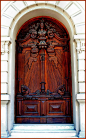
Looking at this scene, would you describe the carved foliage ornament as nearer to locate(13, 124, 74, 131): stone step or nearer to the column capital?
the column capital

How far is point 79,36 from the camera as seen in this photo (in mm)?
6270

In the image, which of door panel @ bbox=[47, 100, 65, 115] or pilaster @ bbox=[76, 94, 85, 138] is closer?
pilaster @ bbox=[76, 94, 85, 138]

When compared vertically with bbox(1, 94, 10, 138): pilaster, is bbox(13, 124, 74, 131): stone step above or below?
below

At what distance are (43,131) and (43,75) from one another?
7.09ft

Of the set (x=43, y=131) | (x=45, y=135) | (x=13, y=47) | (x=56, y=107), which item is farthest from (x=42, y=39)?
(x=45, y=135)

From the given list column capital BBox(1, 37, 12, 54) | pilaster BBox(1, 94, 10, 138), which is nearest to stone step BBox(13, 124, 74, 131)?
pilaster BBox(1, 94, 10, 138)

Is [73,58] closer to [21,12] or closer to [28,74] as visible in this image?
[28,74]

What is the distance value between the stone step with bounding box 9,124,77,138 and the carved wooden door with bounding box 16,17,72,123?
0.35 m

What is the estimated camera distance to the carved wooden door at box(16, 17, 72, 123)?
6879mm

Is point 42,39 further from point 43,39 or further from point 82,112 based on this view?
point 82,112

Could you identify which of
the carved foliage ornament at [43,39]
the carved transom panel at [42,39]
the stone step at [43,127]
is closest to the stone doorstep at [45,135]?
the stone step at [43,127]

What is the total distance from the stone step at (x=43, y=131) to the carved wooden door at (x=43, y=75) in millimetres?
350

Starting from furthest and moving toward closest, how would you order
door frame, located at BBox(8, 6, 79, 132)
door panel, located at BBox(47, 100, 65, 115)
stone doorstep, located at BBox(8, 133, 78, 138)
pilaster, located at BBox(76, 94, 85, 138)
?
1. door panel, located at BBox(47, 100, 65, 115)
2. door frame, located at BBox(8, 6, 79, 132)
3. stone doorstep, located at BBox(8, 133, 78, 138)
4. pilaster, located at BBox(76, 94, 85, 138)

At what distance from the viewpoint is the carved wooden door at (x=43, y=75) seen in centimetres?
688
